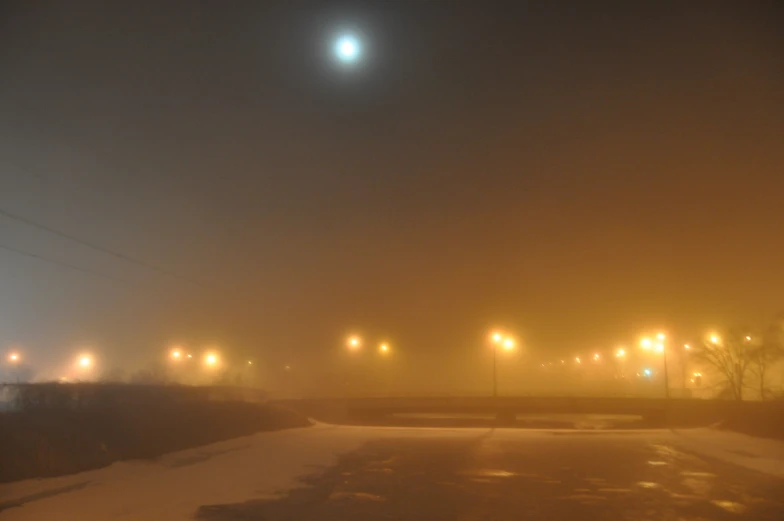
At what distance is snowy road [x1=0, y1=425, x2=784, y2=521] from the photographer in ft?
55.2


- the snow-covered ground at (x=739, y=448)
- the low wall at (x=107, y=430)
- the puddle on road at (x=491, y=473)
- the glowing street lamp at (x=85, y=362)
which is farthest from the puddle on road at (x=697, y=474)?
the glowing street lamp at (x=85, y=362)

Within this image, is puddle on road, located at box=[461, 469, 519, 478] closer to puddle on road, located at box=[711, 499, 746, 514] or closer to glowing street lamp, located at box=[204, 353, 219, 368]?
puddle on road, located at box=[711, 499, 746, 514]

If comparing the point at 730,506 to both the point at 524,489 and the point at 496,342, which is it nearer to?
the point at 524,489

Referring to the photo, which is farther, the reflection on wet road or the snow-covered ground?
the snow-covered ground

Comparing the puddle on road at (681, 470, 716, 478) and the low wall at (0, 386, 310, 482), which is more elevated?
the low wall at (0, 386, 310, 482)

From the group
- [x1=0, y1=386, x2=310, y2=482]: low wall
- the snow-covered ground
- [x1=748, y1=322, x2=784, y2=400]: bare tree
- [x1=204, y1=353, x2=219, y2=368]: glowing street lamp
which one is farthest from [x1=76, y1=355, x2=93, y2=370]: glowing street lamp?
[x1=748, y1=322, x2=784, y2=400]: bare tree

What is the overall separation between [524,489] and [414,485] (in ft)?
10.6

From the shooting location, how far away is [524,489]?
68.3 feet

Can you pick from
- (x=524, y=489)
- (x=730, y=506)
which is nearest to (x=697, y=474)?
(x=730, y=506)

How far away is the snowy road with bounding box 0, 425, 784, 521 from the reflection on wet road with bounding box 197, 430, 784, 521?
38 millimetres

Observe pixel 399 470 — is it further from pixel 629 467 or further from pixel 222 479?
pixel 629 467

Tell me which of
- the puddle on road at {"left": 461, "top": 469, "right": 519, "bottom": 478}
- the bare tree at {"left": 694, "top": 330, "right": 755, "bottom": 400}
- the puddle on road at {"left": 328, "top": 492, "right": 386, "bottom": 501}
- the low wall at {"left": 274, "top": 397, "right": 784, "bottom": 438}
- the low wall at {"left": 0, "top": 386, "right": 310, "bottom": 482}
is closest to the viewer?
the puddle on road at {"left": 328, "top": 492, "right": 386, "bottom": 501}

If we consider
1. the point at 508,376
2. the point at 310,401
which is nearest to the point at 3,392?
the point at 310,401

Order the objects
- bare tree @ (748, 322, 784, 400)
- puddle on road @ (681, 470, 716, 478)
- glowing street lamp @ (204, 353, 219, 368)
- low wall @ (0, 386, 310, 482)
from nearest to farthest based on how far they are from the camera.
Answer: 1. low wall @ (0, 386, 310, 482)
2. puddle on road @ (681, 470, 716, 478)
3. bare tree @ (748, 322, 784, 400)
4. glowing street lamp @ (204, 353, 219, 368)
